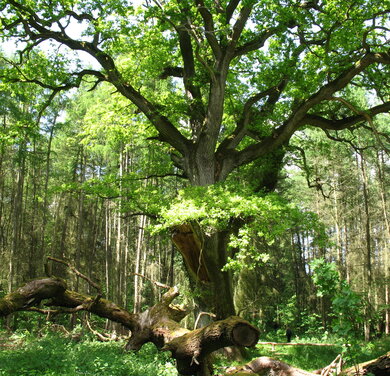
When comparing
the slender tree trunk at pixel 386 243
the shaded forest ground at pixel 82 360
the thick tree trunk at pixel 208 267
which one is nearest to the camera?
the shaded forest ground at pixel 82 360

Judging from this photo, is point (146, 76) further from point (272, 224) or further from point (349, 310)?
point (349, 310)

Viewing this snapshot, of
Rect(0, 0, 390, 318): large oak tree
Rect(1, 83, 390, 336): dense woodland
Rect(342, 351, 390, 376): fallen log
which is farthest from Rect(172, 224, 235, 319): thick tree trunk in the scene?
Rect(342, 351, 390, 376): fallen log

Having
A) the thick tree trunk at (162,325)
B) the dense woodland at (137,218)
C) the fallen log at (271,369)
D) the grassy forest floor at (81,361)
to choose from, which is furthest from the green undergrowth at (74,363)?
the dense woodland at (137,218)

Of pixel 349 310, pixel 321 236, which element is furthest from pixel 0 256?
pixel 349 310

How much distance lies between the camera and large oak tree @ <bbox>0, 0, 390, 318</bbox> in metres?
9.08

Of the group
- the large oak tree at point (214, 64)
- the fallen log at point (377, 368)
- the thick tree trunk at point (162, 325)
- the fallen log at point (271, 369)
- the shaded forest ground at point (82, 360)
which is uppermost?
the large oak tree at point (214, 64)

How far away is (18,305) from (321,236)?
690 centimetres

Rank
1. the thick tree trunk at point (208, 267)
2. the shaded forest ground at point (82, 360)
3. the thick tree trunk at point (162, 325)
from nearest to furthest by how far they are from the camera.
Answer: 1. the thick tree trunk at point (162, 325)
2. the shaded forest ground at point (82, 360)
3. the thick tree trunk at point (208, 267)

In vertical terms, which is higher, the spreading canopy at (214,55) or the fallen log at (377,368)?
the spreading canopy at (214,55)

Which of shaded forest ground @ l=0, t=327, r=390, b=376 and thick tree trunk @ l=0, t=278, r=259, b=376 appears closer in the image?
thick tree trunk @ l=0, t=278, r=259, b=376

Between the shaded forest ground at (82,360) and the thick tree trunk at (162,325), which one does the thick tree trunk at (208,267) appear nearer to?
the shaded forest ground at (82,360)

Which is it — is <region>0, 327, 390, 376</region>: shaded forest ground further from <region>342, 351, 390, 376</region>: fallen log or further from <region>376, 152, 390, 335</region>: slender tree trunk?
<region>376, 152, 390, 335</region>: slender tree trunk

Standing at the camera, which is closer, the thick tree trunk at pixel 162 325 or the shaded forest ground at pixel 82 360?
the thick tree trunk at pixel 162 325

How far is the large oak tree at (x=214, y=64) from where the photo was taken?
9.08 meters
